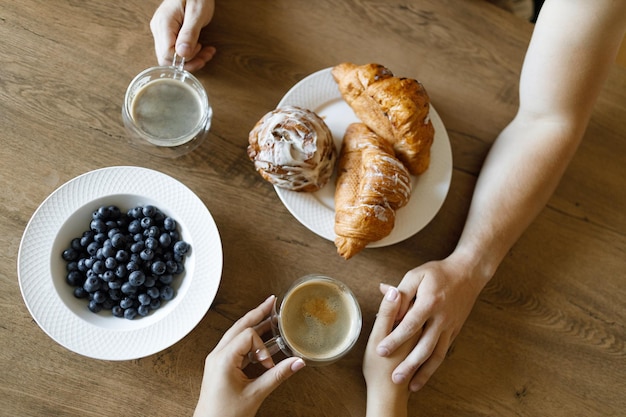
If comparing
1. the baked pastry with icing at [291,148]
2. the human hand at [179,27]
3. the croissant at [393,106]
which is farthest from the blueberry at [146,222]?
the croissant at [393,106]

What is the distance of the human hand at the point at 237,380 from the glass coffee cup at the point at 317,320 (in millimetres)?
43

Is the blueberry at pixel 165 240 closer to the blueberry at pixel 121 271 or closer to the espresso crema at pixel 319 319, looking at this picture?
the blueberry at pixel 121 271

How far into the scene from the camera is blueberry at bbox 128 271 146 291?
103cm

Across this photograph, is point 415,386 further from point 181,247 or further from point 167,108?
point 167,108

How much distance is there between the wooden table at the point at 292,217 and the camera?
43.9 inches

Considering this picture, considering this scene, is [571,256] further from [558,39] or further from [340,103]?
[340,103]

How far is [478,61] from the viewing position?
1326 millimetres

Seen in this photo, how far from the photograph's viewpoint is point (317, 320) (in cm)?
111

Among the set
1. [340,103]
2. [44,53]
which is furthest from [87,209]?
[340,103]

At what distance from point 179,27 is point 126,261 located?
0.55m

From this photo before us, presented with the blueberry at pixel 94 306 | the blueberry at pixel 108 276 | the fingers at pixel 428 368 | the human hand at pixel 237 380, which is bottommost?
the fingers at pixel 428 368

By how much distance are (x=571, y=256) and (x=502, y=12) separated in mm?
662

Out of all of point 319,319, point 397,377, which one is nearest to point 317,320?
point 319,319

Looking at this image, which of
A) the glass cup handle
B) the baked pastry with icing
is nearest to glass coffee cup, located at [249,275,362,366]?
the glass cup handle
